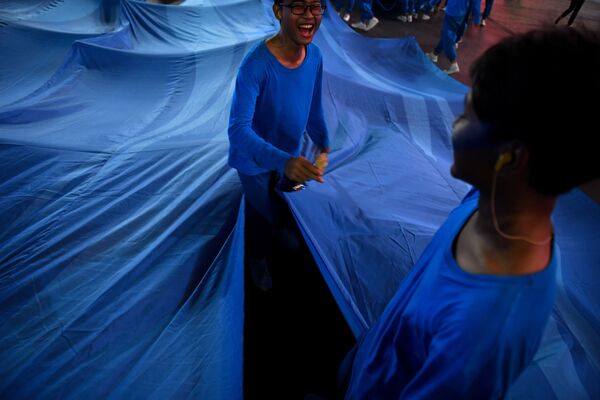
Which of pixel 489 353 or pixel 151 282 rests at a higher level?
pixel 489 353

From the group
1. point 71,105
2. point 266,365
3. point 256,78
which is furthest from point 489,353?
point 71,105

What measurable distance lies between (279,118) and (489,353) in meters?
0.92

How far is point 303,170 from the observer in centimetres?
92

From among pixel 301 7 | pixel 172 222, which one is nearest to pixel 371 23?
pixel 301 7

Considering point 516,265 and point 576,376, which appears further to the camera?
point 576,376

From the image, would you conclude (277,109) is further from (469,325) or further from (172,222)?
(469,325)

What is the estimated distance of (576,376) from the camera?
0.96 metres

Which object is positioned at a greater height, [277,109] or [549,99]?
[549,99]

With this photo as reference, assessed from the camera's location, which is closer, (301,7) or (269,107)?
(301,7)

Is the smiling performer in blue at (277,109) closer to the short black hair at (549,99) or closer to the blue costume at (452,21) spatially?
the short black hair at (549,99)

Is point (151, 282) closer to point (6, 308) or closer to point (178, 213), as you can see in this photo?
point (178, 213)

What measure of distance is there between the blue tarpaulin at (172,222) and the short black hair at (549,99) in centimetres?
73

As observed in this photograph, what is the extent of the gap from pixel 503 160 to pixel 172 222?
124 cm

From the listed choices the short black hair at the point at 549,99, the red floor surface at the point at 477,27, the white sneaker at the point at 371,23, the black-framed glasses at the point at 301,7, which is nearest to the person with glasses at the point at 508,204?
the short black hair at the point at 549,99
